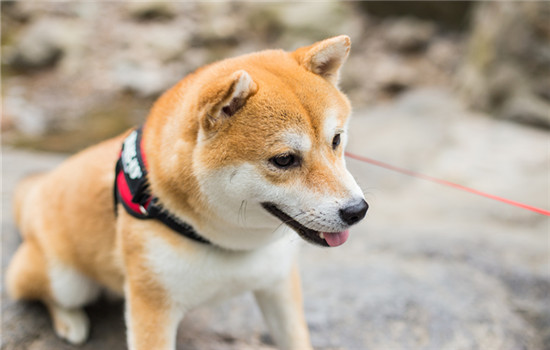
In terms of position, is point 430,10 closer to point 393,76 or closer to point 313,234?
point 393,76

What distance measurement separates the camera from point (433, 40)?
906 cm

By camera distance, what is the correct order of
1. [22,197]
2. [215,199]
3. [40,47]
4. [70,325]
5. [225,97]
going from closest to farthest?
[225,97] → [215,199] → [70,325] → [22,197] → [40,47]

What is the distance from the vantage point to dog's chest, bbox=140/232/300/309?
7.71 feet

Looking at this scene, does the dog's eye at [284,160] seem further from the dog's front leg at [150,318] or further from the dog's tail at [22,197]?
the dog's tail at [22,197]

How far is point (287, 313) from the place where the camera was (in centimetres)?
279

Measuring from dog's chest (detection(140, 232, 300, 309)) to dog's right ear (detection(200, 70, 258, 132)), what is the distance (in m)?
0.60

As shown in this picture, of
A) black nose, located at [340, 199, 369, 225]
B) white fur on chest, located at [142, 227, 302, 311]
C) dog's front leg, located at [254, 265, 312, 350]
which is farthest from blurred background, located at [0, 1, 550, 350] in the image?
black nose, located at [340, 199, 369, 225]

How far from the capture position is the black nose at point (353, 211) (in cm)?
210

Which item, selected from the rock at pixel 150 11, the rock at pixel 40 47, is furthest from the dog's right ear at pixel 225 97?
the rock at pixel 150 11

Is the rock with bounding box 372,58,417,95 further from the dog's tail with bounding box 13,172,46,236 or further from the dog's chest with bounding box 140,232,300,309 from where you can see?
the dog's chest with bounding box 140,232,300,309

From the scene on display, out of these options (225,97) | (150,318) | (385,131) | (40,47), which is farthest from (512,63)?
(40,47)

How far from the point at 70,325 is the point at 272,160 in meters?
1.66

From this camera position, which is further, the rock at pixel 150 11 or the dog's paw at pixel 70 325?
the rock at pixel 150 11

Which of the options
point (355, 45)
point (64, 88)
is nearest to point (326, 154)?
point (64, 88)
